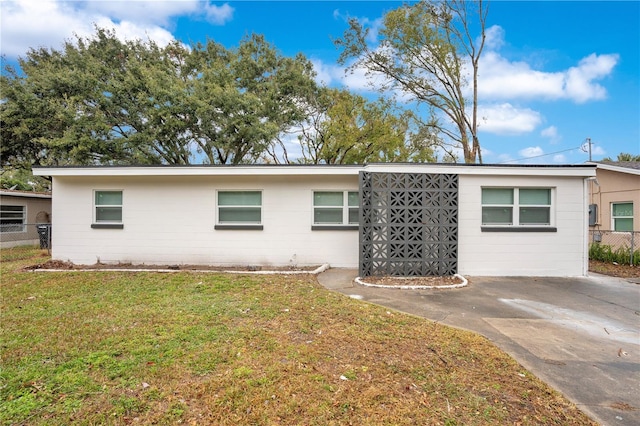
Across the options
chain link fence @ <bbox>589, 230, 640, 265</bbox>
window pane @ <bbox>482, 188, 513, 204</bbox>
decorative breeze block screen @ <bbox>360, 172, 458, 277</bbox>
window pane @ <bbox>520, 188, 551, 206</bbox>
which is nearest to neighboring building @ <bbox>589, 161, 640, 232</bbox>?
chain link fence @ <bbox>589, 230, 640, 265</bbox>

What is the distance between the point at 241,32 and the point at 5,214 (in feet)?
48.9


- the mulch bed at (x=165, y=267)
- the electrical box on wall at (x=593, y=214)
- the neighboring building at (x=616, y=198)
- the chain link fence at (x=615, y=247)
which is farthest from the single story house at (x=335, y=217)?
the electrical box on wall at (x=593, y=214)

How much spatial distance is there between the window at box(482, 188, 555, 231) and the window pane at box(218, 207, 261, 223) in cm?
615

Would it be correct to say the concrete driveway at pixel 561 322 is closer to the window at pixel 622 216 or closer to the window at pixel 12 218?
the window at pixel 622 216

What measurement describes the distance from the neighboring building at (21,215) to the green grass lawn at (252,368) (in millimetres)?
11645

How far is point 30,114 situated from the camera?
1418 cm

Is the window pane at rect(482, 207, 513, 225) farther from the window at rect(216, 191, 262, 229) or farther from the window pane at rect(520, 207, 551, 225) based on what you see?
the window at rect(216, 191, 262, 229)

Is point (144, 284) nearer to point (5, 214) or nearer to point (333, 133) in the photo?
point (5, 214)

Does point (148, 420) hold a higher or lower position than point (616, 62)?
lower

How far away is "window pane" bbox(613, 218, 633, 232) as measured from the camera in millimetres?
10586

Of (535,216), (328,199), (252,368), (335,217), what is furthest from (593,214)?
(252,368)

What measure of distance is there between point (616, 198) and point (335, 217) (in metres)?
10.6

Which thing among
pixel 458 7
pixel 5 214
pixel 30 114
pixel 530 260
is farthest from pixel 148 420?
pixel 458 7

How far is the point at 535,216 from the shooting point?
25.8 ft
